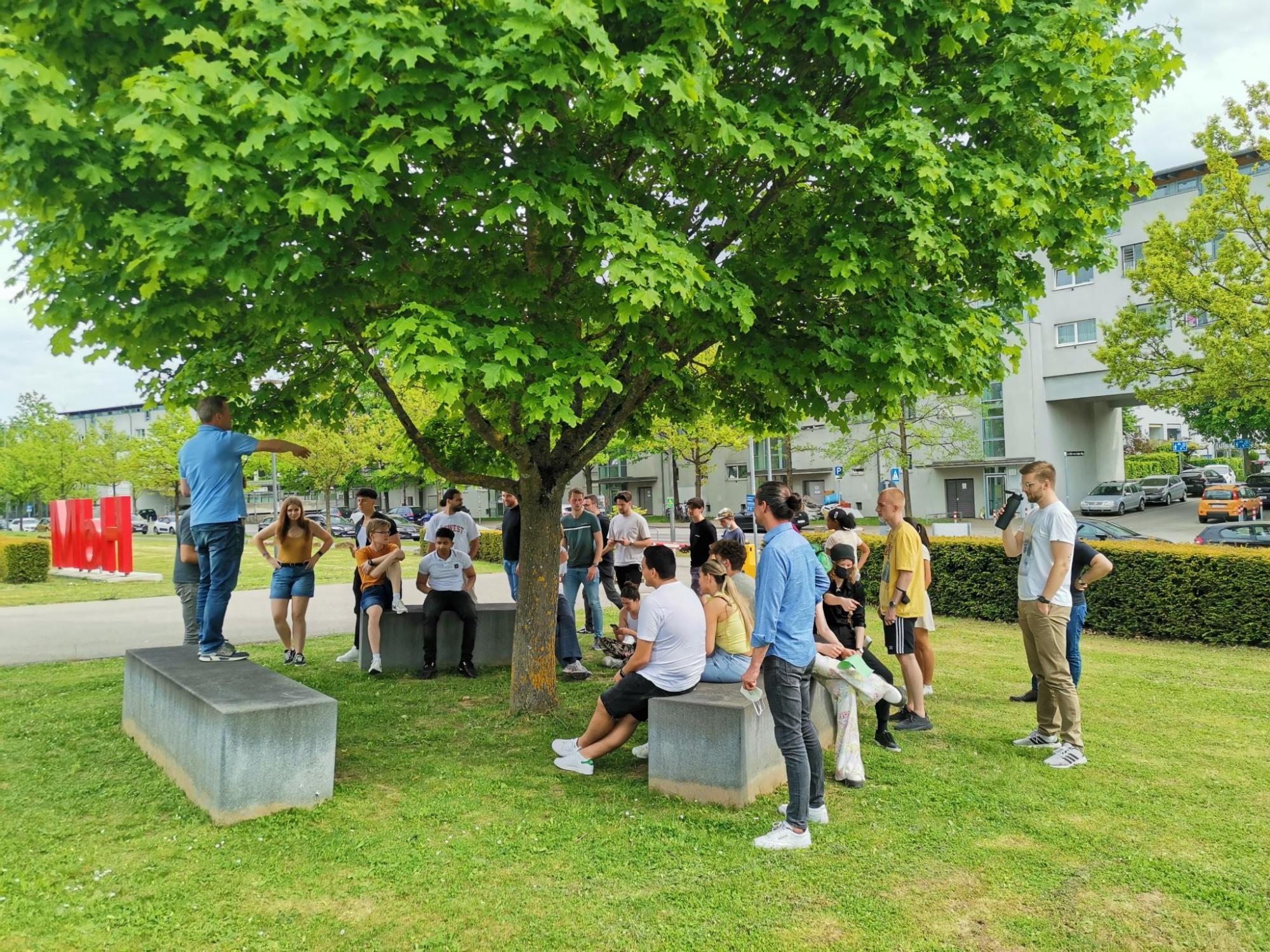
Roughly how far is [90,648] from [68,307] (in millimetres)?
7825

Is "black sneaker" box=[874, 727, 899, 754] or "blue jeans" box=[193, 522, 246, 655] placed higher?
"blue jeans" box=[193, 522, 246, 655]

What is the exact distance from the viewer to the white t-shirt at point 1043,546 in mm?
6262

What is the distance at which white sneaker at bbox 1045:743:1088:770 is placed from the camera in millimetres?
6113

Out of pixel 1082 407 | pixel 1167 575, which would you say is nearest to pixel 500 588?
pixel 1167 575

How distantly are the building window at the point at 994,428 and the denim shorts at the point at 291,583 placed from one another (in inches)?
1612

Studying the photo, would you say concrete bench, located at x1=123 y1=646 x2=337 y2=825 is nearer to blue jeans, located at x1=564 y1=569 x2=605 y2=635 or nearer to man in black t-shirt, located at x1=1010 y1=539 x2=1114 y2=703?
blue jeans, located at x1=564 y1=569 x2=605 y2=635

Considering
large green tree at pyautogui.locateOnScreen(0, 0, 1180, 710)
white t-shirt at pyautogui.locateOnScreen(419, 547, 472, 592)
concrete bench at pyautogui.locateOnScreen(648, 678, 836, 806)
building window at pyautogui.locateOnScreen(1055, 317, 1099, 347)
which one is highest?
building window at pyautogui.locateOnScreen(1055, 317, 1099, 347)

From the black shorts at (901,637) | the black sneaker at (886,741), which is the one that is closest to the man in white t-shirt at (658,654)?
the black sneaker at (886,741)

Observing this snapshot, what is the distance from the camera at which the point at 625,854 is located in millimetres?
4625

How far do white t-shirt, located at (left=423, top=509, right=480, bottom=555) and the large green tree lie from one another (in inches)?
83.4

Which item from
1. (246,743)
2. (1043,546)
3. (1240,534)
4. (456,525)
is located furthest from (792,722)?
(1240,534)

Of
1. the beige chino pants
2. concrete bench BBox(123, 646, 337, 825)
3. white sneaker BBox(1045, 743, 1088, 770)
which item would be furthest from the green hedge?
concrete bench BBox(123, 646, 337, 825)

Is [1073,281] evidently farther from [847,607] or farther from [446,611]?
[847,607]

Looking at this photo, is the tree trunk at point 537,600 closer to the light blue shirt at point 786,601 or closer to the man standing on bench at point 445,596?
the man standing on bench at point 445,596
